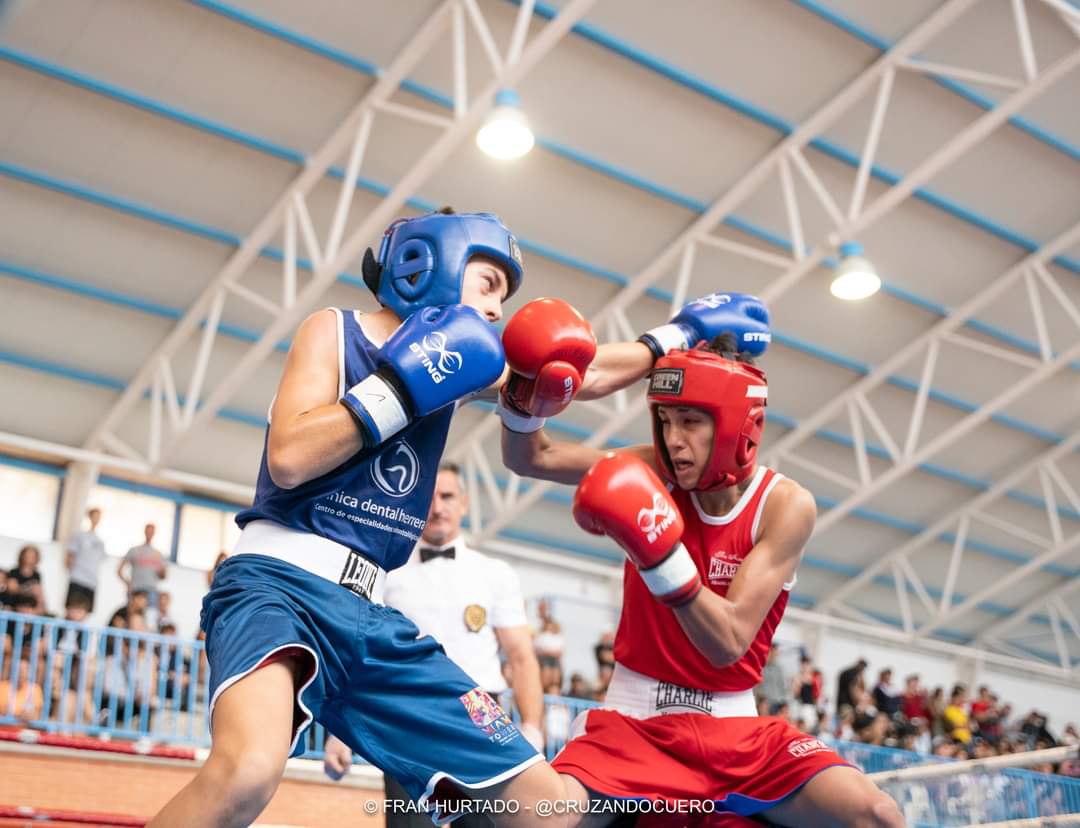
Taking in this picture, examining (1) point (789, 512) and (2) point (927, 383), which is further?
(2) point (927, 383)

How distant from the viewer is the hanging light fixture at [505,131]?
7.99 m

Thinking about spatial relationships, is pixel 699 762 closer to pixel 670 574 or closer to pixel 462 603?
pixel 670 574

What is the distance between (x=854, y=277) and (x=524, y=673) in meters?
6.43

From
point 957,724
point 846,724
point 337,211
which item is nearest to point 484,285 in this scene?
point 337,211

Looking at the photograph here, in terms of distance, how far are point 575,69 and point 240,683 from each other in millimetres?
8288

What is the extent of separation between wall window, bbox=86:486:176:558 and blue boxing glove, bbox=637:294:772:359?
10.1 m

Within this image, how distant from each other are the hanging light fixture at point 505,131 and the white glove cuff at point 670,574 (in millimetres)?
6032

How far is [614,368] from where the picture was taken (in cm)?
303

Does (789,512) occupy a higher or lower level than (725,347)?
lower

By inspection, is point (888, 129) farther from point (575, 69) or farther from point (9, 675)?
point (9, 675)

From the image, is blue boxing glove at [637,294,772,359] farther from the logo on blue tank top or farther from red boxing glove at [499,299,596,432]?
the logo on blue tank top

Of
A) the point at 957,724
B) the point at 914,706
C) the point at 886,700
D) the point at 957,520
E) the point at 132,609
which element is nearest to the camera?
the point at 132,609

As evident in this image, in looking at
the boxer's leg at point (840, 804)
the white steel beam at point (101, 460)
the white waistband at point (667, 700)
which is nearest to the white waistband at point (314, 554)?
the white waistband at point (667, 700)

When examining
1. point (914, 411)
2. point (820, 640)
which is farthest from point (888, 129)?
point (820, 640)
